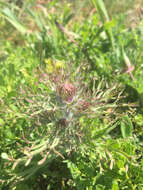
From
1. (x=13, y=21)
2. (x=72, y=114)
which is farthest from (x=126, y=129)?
(x=13, y=21)

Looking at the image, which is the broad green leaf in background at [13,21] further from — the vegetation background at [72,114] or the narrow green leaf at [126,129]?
the narrow green leaf at [126,129]

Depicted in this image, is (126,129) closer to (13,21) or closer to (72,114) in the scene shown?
(72,114)

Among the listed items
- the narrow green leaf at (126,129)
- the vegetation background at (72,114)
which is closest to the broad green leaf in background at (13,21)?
the vegetation background at (72,114)

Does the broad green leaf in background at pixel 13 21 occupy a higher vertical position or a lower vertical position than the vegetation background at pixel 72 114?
higher

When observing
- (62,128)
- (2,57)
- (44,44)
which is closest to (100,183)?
(62,128)

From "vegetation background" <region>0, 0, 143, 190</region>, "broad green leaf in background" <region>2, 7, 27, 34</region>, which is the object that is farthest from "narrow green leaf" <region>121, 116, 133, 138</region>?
"broad green leaf in background" <region>2, 7, 27, 34</region>

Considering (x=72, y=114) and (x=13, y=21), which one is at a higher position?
(x=13, y=21)

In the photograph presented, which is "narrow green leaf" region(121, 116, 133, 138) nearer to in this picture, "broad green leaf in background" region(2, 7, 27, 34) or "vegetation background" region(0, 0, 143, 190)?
"vegetation background" region(0, 0, 143, 190)

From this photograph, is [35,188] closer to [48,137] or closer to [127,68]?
[48,137]

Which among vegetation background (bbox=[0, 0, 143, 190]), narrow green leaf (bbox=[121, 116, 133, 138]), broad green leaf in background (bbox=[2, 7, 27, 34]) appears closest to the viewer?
vegetation background (bbox=[0, 0, 143, 190])
